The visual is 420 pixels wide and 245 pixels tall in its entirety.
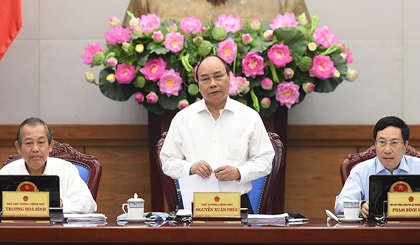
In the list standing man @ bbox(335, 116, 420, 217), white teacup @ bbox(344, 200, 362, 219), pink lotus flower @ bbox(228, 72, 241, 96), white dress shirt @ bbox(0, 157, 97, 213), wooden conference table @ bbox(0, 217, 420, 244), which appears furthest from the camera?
pink lotus flower @ bbox(228, 72, 241, 96)

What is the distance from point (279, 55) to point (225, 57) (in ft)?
0.86

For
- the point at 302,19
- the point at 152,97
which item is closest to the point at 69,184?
the point at 152,97

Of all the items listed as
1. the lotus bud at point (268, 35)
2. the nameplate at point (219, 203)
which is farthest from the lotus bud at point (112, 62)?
the nameplate at point (219, 203)

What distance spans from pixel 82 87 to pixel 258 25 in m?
1.46

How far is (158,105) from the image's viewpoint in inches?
159

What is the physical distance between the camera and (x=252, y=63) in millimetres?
3861

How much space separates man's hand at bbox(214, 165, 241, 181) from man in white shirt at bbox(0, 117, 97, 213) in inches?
19.4

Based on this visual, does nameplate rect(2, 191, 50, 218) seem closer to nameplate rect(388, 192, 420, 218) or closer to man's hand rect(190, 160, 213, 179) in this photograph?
man's hand rect(190, 160, 213, 179)

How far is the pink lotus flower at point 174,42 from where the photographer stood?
152 inches

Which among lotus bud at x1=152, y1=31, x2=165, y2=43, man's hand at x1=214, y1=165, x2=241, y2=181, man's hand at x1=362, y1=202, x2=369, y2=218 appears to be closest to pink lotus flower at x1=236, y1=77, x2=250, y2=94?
lotus bud at x1=152, y1=31, x2=165, y2=43

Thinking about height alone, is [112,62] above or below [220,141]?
above

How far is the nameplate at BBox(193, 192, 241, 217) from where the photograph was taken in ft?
8.33

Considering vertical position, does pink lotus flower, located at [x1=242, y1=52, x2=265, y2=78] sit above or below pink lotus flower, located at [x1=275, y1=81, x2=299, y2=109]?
above

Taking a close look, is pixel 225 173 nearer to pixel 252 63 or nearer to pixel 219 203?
pixel 219 203
